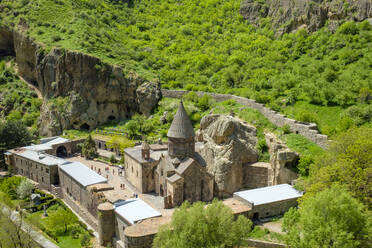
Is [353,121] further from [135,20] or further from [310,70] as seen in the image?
[135,20]

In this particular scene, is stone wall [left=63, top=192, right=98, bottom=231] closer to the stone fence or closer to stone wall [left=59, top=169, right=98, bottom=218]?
stone wall [left=59, top=169, right=98, bottom=218]

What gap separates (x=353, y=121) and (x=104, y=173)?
30.3 metres

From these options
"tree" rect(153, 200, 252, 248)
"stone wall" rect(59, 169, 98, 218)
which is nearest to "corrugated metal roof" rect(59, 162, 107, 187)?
"stone wall" rect(59, 169, 98, 218)

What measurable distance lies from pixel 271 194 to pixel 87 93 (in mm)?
39682

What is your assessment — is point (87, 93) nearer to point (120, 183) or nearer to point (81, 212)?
point (120, 183)

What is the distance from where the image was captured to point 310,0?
5625 cm

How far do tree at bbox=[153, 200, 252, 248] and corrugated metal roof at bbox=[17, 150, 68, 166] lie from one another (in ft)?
81.3

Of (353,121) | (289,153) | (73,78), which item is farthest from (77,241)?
(73,78)

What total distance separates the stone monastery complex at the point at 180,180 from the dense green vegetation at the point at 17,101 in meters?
25.9

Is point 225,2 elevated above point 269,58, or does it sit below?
above

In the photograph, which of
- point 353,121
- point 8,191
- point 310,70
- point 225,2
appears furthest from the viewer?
point 225,2

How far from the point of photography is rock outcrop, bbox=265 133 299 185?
30766 millimetres

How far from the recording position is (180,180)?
29703 millimetres

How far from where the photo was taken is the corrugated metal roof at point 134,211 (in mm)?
25586
